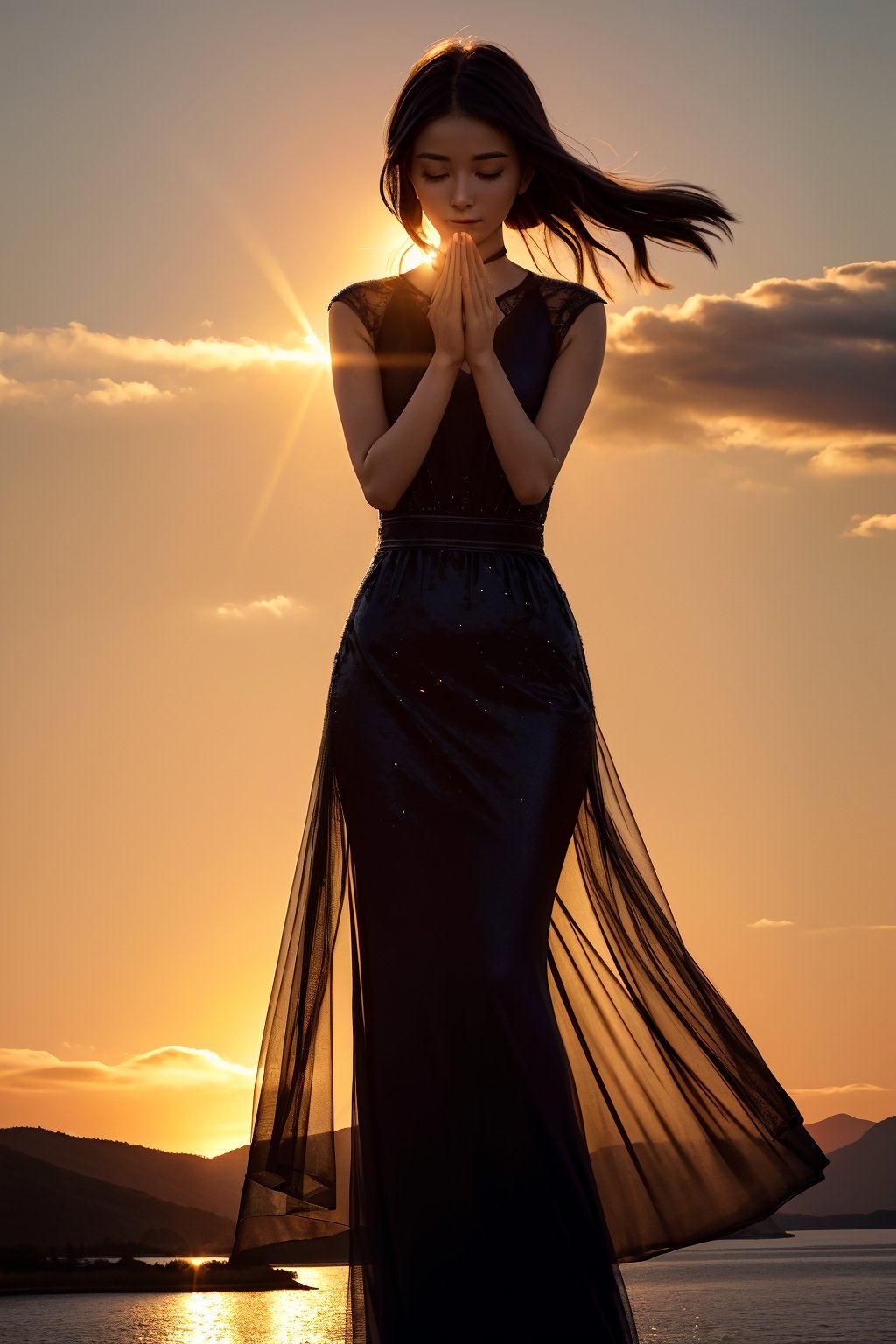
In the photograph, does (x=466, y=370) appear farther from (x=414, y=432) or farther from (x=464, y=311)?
(x=414, y=432)

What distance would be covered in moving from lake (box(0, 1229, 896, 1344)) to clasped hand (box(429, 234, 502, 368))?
2.37 metres

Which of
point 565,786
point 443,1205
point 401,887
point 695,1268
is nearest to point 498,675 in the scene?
point 565,786

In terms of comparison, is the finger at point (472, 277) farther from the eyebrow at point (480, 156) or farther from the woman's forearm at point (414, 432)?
the eyebrow at point (480, 156)

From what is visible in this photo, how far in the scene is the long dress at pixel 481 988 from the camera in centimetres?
390

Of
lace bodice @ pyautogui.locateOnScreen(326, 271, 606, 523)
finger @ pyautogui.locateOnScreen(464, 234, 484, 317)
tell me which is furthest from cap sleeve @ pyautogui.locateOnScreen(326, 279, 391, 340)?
finger @ pyautogui.locateOnScreen(464, 234, 484, 317)

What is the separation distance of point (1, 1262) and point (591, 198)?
59824 millimetres

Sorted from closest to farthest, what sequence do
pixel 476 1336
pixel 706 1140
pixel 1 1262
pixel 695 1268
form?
1. pixel 476 1336
2. pixel 706 1140
3. pixel 1 1262
4. pixel 695 1268

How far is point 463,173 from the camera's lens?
4.39 m

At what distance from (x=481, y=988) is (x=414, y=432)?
1371 millimetres

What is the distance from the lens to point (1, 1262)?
190 ft

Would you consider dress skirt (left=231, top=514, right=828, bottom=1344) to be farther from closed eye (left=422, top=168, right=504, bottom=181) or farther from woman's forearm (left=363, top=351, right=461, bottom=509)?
closed eye (left=422, top=168, right=504, bottom=181)

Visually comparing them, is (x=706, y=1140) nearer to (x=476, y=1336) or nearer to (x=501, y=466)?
(x=476, y=1336)

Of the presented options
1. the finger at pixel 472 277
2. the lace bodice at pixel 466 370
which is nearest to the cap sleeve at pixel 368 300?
the lace bodice at pixel 466 370

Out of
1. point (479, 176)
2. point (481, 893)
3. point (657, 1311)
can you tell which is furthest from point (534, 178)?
point (657, 1311)
